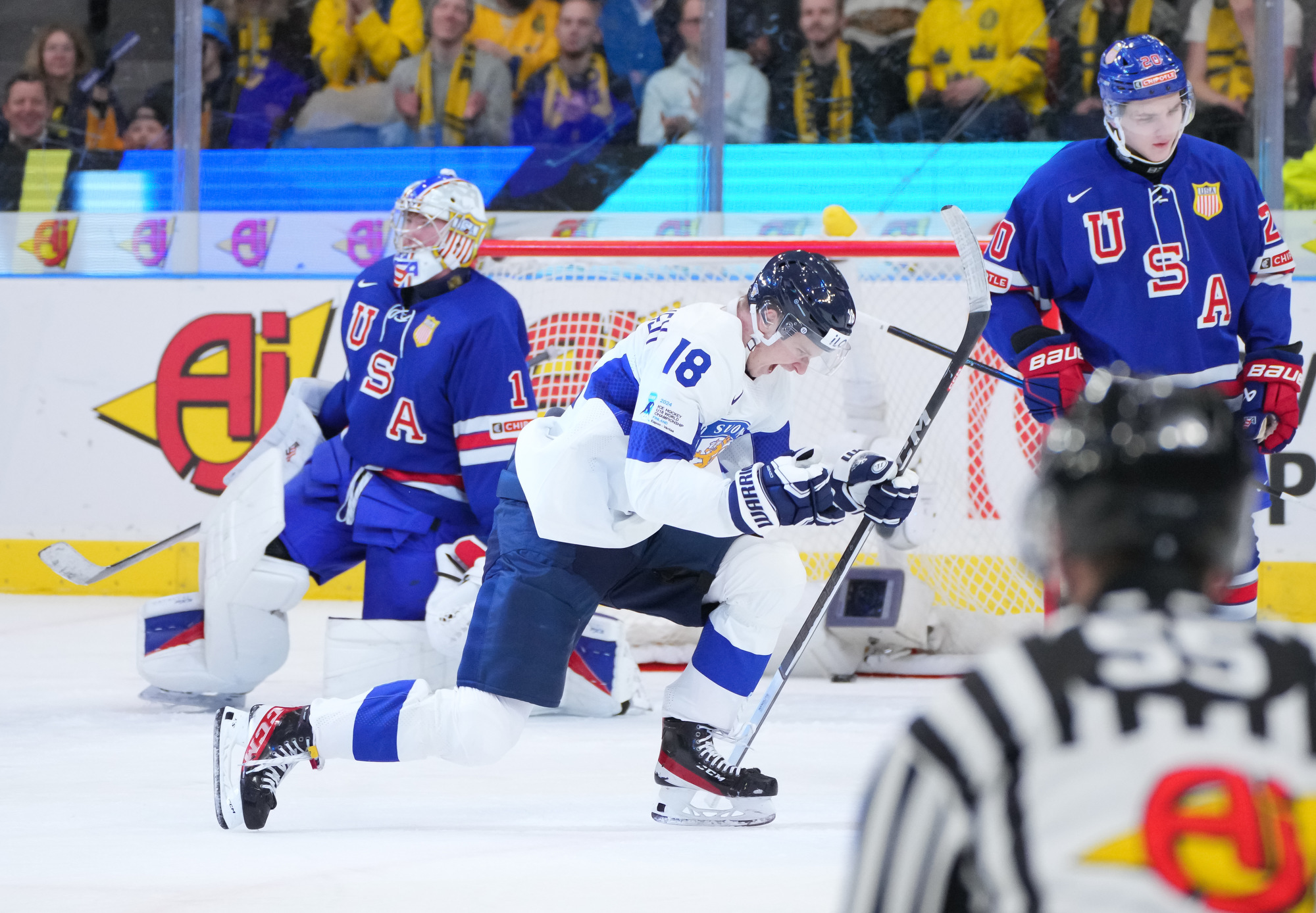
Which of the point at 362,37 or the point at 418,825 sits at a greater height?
the point at 362,37

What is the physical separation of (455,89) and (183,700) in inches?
108

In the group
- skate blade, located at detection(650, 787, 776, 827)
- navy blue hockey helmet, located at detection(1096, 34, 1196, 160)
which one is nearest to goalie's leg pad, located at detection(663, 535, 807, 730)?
skate blade, located at detection(650, 787, 776, 827)

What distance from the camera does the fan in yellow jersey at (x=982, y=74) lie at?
16.8 feet

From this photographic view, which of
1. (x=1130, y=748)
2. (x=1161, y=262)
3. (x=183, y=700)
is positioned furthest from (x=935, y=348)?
(x=1130, y=748)

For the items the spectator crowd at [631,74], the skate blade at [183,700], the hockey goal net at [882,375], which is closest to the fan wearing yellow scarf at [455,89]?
the spectator crowd at [631,74]

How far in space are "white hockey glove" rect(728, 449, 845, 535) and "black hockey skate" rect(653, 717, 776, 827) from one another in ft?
1.35

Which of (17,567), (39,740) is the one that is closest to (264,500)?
(39,740)

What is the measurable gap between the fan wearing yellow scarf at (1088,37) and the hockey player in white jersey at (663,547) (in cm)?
303

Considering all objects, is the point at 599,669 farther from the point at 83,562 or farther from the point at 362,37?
the point at 362,37

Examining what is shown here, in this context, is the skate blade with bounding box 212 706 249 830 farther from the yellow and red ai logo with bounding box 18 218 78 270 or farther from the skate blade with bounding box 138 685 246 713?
the yellow and red ai logo with bounding box 18 218 78 270

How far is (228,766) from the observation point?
7.31ft

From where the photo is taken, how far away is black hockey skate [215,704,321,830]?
7.30 feet

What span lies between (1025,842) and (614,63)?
4905 millimetres

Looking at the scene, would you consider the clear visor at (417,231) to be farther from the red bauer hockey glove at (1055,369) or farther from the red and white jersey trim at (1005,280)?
the red bauer hockey glove at (1055,369)
